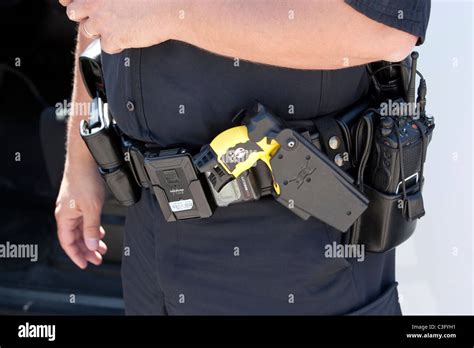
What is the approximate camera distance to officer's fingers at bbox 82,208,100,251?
171 centimetres

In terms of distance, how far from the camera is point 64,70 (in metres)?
3.35

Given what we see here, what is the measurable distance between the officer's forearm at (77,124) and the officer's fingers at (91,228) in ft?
0.34

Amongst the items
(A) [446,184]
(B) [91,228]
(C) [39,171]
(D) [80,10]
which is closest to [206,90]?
(D) [80,10]

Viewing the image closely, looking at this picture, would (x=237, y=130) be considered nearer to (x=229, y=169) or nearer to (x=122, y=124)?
(x=229, y=169)

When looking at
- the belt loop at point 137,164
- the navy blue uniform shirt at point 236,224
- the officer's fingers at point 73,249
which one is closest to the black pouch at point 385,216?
the navy blue uniform shirt at point 236,224

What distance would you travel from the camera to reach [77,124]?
66.6 inches

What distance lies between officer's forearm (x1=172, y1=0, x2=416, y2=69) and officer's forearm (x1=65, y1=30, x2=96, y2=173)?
49cm

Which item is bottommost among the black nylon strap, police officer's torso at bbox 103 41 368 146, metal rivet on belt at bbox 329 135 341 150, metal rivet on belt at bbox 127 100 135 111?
metal rivet on belt at bbox 329 135 341 150

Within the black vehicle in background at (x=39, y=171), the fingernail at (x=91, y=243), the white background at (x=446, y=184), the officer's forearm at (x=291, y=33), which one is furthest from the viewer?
the black vehicle in background at (x=39, y=171)

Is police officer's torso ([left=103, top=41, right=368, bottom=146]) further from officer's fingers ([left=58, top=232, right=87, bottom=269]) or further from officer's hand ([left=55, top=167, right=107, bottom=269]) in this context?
officer's fingers ([left=58, top=232, right=87, bottom=269])

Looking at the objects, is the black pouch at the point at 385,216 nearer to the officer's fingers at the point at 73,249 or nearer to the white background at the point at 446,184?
the white background at the point at 446,184

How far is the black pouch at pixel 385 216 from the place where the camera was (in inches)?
54.9

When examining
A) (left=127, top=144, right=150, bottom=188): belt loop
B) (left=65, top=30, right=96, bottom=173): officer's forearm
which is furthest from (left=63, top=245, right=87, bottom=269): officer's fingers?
(left=127, top=144, right=150, bottom=188): belt loop

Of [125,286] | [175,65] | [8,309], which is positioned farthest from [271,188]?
[8,309]
